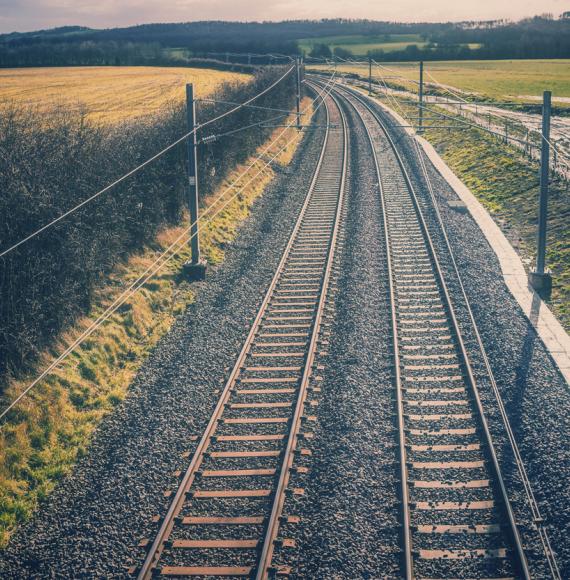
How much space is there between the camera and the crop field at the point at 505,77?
61425 mm

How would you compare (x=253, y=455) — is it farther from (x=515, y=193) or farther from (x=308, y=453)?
(x=515, y=193)

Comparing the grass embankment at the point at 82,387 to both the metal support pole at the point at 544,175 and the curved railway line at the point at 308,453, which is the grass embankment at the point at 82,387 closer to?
the curved railway line at the point at 308,453

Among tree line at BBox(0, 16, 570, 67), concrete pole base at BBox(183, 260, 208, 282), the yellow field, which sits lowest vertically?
concrete pole base at BBox(183, 260, 208, 282)

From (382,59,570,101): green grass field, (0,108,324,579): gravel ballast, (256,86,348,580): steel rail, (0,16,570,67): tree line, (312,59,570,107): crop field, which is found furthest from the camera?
(0,16,570,67): tree line

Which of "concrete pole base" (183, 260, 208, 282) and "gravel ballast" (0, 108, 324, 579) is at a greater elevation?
"concrete pole base" (183, 260, 208, 282)

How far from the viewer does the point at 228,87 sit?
34125 mm

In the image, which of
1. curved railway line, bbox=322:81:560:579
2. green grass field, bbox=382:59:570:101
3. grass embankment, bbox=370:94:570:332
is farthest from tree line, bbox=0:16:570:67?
curved railway line, bbox=322:81:560:579

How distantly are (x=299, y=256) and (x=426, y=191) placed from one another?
917 centimetres

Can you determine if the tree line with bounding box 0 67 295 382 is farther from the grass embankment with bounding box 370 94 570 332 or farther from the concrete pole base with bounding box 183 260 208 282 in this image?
the grass embankment with bounding box 370 94 570 332

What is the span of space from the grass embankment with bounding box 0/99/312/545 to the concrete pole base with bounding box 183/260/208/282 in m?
0.33

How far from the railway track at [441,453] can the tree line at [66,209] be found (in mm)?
6974

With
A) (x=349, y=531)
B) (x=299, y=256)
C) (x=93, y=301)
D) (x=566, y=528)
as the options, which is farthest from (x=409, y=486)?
(x=299, y=256)

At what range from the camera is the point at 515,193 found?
82.4 ft

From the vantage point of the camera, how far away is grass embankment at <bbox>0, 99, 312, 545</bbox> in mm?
10367
